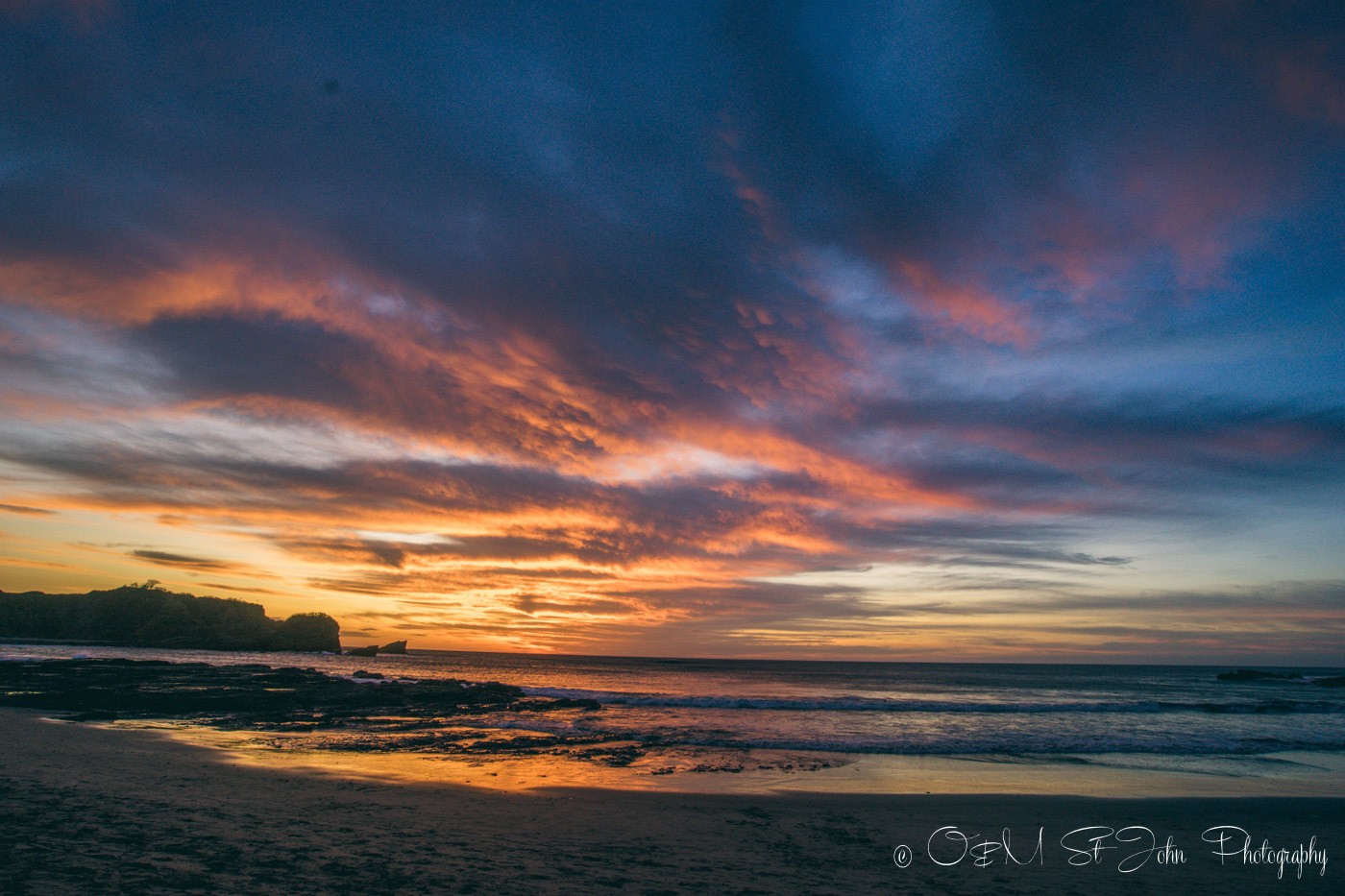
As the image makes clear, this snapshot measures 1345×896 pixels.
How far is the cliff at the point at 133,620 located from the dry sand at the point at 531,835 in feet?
495

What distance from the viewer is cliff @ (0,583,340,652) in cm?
13362

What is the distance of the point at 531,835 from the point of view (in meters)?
11.6

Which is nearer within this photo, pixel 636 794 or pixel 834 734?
pixel 636 794

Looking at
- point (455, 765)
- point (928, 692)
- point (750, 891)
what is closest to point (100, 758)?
point (455, 765)

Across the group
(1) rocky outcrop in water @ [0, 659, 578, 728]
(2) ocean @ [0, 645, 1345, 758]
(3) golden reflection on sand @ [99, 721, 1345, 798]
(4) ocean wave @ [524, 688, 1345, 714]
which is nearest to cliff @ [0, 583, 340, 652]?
(1) rocky outcrop in water @ [0, 659, 578, 728]

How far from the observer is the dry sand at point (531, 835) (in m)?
8.81

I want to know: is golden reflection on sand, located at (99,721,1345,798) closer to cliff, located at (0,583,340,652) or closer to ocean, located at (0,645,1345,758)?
ocean, located at (0,645,1345,758)

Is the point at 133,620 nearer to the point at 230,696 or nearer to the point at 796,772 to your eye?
the point at 230,696

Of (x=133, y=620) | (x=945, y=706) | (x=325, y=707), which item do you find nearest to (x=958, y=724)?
(x=945, y=706)

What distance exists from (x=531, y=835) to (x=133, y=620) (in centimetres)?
17114

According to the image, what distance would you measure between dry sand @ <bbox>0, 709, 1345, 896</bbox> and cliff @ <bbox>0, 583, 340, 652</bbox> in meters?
151

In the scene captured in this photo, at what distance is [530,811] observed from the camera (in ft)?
44.4

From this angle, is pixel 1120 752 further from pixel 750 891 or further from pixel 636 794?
pixel 750 891

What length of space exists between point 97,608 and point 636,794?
16869 cm
